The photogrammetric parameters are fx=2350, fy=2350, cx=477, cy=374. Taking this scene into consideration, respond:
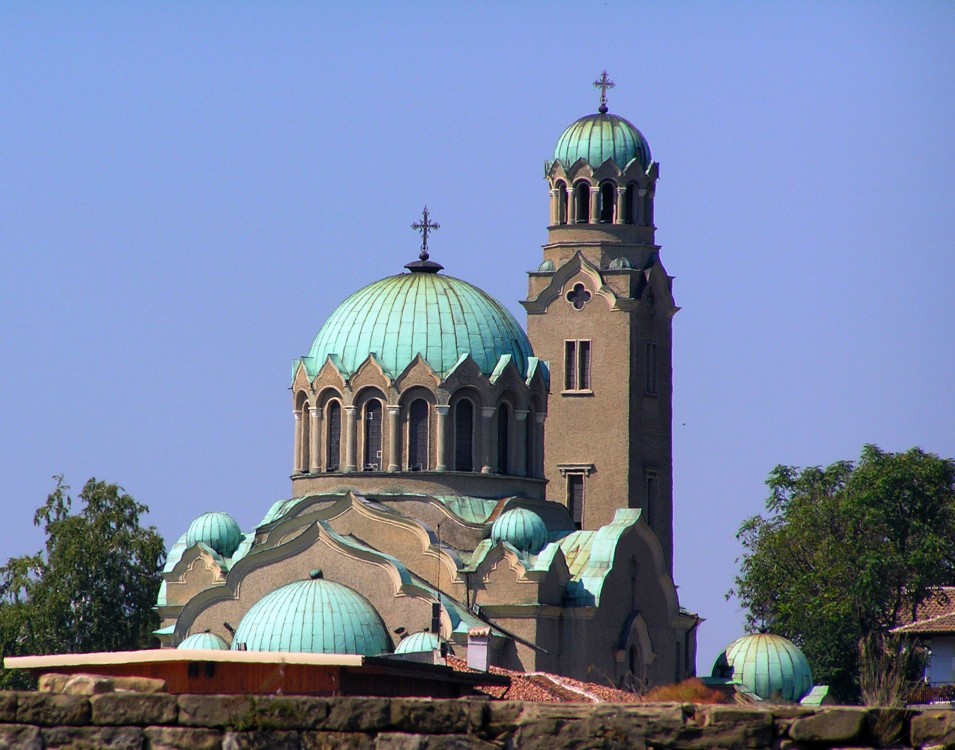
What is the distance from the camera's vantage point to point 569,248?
55750 millimetres

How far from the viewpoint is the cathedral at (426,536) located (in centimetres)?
4153

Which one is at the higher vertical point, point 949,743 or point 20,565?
point 20,565

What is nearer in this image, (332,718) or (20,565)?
(332,718)

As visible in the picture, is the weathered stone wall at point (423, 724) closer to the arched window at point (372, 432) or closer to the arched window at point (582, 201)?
the arched window at point (372, 432)

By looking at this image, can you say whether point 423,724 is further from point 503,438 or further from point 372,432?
point 503,438

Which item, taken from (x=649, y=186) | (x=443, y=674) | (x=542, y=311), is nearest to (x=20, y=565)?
(x=542, y=311)

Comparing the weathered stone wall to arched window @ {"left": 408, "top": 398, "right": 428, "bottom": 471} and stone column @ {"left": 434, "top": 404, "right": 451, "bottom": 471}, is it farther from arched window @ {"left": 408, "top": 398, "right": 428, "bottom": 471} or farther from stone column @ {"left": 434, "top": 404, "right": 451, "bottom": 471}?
arched window @ {"left": 408, "top": 398, "right": 428, "bottom": 471}

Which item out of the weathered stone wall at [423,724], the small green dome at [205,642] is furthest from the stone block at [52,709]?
the small green dome at [205,642]

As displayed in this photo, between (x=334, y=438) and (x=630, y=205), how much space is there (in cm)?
1318

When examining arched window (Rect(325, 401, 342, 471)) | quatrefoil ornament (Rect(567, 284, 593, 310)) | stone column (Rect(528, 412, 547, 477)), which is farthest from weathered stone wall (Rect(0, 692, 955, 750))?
quatrefoil ornament (Rect(567, 284, 593, 310))

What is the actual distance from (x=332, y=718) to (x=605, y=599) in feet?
103

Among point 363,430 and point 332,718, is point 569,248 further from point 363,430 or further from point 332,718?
point 332,718

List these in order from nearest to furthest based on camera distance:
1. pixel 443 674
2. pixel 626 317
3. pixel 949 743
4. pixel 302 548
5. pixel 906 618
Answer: pixel 949 743, pixel 443 674, pixel 302 548, pixel 626 317, pixel 906 618

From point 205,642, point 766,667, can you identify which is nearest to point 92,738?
point 205,642
